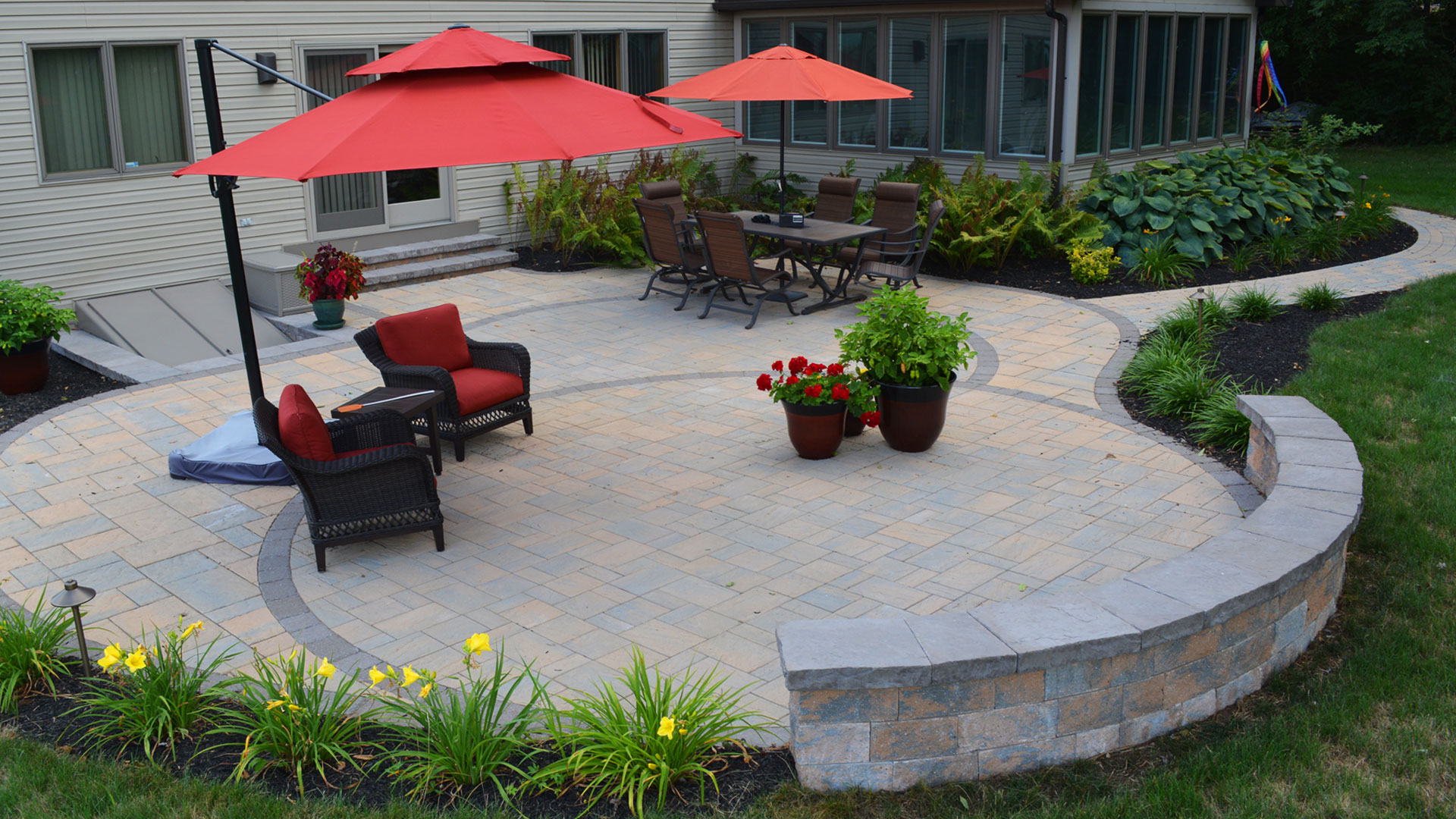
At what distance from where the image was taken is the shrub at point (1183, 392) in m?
7.57

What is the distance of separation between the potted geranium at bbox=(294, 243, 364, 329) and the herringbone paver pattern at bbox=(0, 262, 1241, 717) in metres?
1.40

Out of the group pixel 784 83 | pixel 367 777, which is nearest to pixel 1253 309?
pixel 784 83

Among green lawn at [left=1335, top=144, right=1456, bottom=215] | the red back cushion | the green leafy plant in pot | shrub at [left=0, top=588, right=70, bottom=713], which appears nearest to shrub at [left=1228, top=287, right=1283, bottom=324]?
the green leafy plant in pot

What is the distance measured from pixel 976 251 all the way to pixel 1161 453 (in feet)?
18.3

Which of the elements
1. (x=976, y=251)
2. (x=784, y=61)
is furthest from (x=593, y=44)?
(x=976, y=251)

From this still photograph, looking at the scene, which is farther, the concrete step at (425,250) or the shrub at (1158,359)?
the concrete step at (425,250)

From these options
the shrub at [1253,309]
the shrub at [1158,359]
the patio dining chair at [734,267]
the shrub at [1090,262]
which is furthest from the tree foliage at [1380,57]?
the shrub at [1158,359]

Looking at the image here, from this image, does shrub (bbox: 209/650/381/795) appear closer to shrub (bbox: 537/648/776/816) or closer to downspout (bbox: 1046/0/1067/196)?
shrub (bbox: 537/648/776/816)

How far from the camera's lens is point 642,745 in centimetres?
385

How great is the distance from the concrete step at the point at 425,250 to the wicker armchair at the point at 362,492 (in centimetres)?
703

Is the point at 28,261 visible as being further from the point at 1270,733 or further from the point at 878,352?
the point at 1270,733

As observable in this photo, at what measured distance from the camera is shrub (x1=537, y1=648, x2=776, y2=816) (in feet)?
12.3

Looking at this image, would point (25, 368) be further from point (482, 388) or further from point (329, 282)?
point (482, 388)

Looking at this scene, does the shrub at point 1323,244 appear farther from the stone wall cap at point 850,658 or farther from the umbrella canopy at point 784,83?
the stone wall cap at point 850,658
